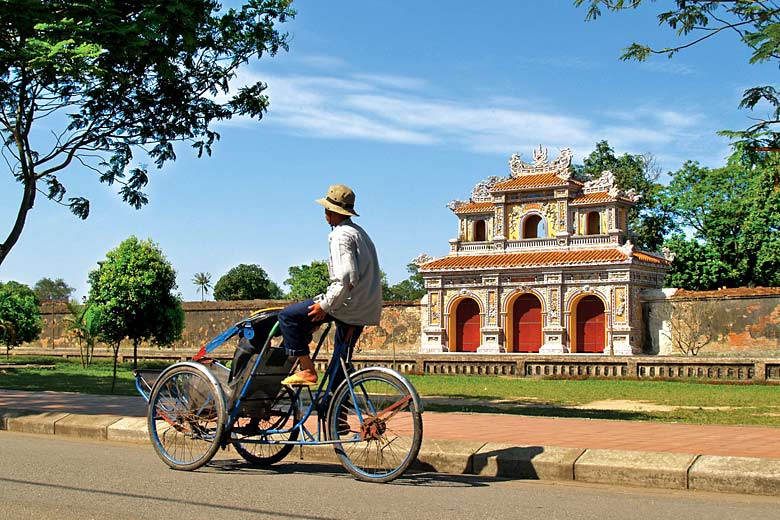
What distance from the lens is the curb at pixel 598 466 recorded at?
561 cm

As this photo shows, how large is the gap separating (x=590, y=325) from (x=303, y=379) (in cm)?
3406

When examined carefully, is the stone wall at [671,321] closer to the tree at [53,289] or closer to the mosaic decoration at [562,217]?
the mosaic decoration at [562,217]

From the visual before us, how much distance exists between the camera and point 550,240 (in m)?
40.3

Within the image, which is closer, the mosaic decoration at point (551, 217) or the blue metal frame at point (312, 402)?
the blue metal frame at point (312, 402)

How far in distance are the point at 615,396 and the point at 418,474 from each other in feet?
40.5

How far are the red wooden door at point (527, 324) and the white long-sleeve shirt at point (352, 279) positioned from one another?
34.2 meters

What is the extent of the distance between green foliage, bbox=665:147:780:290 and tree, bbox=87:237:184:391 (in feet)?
95.6

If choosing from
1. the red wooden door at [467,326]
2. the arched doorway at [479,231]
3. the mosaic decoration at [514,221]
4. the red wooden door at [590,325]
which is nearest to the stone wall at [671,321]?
the red wooden door at [590,325]

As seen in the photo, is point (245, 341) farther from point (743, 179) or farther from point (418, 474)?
point (743, 179)

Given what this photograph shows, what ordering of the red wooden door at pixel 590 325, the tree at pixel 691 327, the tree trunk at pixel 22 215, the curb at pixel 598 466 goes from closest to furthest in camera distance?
the curb at pixel 598 466 → the tree trunk at pixel 22 215 → the tree at pixel 691 327 → the red wooden door at pixel 590 325

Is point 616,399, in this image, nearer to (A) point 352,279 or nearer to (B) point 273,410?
(B) point 273,410

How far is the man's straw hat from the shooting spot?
6219 millimetres

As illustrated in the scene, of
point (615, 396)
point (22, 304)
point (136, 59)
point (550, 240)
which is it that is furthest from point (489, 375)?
point (22, 304)

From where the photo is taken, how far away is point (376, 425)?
5.82m
